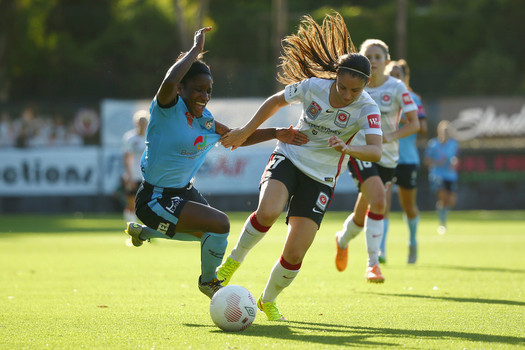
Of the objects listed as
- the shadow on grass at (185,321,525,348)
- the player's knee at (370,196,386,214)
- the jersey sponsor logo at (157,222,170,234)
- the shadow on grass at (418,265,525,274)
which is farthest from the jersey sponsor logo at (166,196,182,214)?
the shadow on grass at (418,265,525,274)

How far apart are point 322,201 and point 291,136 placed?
0.56 meters

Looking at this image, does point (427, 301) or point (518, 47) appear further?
point (518, 47)

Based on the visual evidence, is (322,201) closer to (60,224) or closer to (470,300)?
(470,300)

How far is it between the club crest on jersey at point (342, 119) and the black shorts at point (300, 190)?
47cm

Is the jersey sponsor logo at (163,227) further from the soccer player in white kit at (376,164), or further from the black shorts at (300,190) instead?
the soccer player in white kit at (376,164)

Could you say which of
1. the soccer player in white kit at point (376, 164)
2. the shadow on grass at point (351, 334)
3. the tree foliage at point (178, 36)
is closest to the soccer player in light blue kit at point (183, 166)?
the shadow on grass at point (351, 334)

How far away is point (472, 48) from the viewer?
4553 cm

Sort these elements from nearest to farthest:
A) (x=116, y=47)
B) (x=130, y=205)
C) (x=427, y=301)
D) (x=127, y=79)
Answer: (x=427, y=301) → (x=130, y=205) → (x=127, y=79) → (x=116, y=47)

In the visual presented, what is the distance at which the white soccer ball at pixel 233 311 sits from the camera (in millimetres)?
5934

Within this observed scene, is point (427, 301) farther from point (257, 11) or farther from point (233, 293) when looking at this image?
point (257, 11)

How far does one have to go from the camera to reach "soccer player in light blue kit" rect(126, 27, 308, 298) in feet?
21.0

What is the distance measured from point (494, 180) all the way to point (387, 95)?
683 inches

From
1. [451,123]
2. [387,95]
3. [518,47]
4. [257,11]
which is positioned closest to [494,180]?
[451,123]

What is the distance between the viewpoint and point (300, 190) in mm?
6680
